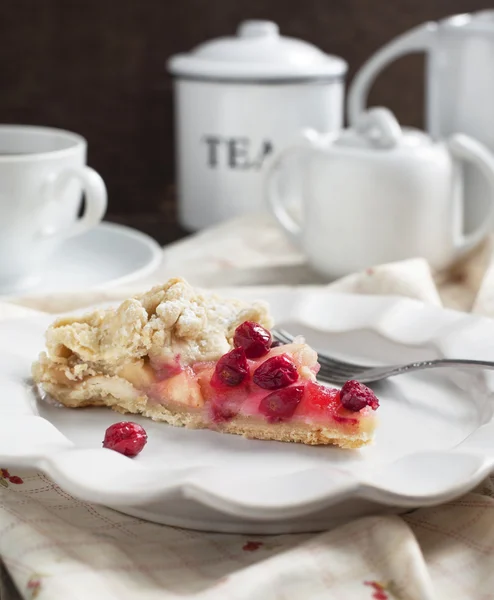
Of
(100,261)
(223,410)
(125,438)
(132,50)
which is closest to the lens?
(125,438)

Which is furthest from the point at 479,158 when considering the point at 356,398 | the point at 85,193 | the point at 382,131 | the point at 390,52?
the point at 356,398

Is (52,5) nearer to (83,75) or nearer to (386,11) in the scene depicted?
(83,75)

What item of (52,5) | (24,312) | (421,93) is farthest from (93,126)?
(24,312)

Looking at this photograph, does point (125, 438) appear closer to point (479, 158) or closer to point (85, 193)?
point (85, 193)

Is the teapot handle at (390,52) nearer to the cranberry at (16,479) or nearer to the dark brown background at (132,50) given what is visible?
the dark brown background at (132,50)

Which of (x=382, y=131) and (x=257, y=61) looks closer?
(x=382, y=131)

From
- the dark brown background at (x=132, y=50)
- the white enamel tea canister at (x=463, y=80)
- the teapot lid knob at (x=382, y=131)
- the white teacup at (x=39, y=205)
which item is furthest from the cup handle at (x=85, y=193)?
the white enamel tea canister at (x=463, y=80)
